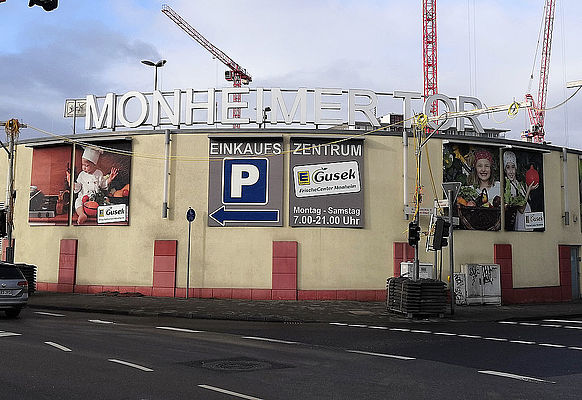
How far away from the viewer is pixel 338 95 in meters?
25.8

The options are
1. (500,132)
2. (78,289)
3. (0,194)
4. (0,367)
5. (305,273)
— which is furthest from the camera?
(500,132)

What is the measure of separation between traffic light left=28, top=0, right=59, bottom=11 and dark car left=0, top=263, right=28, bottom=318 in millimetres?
9818

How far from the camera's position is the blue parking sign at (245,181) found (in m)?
24.8

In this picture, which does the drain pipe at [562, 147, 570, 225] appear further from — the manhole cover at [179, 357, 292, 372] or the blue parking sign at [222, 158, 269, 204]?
the manhole cover at [179, 357, 292, 372]

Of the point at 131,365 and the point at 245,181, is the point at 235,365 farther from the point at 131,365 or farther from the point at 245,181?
the point at 245,181

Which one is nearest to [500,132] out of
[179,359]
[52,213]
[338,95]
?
[338,95]

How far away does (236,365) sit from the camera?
34.1 feet

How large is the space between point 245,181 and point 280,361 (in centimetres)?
1457

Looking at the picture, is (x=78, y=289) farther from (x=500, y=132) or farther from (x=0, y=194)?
(x=500, y=132)

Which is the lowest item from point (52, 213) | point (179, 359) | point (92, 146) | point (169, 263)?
point (179, 359)

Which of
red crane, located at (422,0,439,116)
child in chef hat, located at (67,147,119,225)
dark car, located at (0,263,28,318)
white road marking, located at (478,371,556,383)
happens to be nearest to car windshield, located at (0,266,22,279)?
dark car, located at (0,263,28,318)

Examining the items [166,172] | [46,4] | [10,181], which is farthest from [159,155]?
[46,4]

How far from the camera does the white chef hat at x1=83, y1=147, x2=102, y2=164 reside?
87.6 ft

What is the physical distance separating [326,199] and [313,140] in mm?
2574
